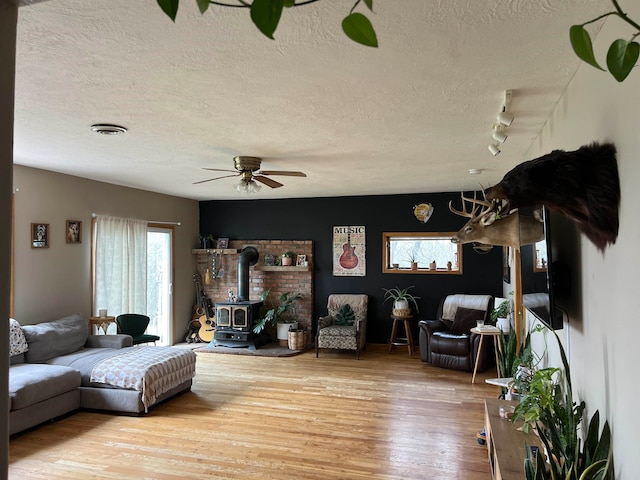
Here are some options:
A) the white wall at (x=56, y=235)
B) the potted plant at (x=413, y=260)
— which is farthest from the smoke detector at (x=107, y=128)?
the potted plant at (x=413, y=260)

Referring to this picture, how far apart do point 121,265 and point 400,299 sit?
3979 mm

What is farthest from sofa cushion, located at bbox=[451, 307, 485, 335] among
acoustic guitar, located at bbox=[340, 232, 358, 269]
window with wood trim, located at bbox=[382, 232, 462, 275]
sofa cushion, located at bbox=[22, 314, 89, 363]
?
sofa cushion, located at bbox=[22, 314, 89, 363]

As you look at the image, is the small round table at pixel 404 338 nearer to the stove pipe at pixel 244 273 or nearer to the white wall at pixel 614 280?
the stove pipe at pixel 244 273

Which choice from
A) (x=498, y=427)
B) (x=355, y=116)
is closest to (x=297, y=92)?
(x=355, y=116)

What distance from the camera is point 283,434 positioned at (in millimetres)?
3949

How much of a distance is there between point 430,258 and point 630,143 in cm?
586

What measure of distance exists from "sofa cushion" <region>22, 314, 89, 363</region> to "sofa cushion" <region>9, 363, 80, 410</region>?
196mm

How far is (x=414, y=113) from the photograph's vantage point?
9.66 ft

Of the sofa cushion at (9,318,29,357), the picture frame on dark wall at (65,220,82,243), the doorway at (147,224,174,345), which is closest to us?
the sofa cushion at (9,318,29,357)

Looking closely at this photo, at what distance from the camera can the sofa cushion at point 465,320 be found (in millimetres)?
6207

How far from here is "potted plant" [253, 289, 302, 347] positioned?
7279 millimetres

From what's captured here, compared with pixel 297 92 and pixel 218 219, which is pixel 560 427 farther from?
pixel 218 219

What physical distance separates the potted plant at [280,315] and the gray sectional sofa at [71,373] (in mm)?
2206

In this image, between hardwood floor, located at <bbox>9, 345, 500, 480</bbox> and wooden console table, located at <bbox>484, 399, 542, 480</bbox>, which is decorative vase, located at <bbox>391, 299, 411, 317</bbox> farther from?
wooden console table, located at <bbox>484, 399, 542, 480</bbox>
